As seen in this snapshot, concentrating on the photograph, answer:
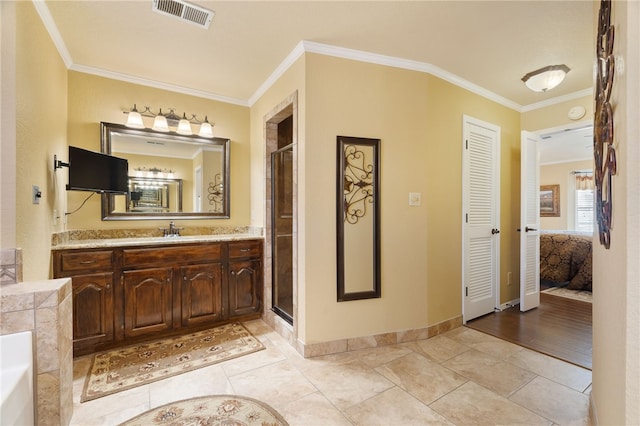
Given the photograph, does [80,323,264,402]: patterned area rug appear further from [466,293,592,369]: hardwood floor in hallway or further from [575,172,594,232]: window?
[575,172,594,232]: window

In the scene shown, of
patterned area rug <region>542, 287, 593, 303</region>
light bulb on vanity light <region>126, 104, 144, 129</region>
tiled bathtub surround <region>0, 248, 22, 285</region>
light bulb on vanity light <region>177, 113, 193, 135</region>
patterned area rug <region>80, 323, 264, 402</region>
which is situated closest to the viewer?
tiled bathtub surround <region>0, 248, 22, 285</region>

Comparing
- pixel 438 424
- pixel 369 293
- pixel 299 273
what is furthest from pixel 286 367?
pixel 438 424

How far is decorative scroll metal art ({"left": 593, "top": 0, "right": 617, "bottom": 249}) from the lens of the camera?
3.64 ft

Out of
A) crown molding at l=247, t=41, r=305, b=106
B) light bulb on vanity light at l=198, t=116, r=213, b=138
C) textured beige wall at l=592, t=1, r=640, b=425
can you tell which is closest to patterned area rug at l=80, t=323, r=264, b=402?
light bulb on vanity light at l=198, t=116, r=213, b=138

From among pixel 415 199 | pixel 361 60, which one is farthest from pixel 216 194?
pixel 415 199

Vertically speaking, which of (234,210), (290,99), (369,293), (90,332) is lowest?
(90,332)

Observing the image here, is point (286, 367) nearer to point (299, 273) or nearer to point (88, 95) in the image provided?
point (299, 273)

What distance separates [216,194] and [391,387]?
108 inches

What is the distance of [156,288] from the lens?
8.95 feet

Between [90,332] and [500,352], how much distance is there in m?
3.55

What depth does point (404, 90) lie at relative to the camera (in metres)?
2.73

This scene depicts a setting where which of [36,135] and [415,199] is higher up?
[36,135]

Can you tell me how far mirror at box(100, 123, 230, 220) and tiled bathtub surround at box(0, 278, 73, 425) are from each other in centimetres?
168

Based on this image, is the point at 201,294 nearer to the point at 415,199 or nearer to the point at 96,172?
the point at 96,172
